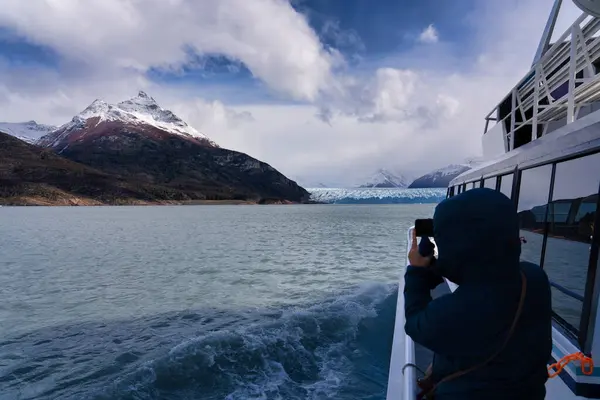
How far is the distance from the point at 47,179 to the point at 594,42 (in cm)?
18421

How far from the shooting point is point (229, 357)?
862 centimetres

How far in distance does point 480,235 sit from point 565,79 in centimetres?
1089

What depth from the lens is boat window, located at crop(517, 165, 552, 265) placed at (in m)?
4.33

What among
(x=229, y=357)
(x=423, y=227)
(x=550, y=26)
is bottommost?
(x=229, y=357)

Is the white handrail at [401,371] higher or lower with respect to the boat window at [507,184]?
lower

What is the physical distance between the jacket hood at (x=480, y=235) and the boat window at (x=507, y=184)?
3853 millimetres

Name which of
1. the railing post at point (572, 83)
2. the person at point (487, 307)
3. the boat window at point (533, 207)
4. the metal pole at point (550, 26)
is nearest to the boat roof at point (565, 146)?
the boat window at point (533, 207)

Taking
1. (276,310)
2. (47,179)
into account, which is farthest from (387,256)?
(47,179)

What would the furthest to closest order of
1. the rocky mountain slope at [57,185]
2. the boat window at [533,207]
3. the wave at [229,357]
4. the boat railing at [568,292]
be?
1. the rocky mountain slope at [57,185]
2. the wave at [229,357]
3. the boat window at [533,207]
4. the boat railing at [568,292]

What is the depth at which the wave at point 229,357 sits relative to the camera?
7.49 metres

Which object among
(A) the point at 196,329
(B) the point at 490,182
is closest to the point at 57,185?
(A) the point at 196,329

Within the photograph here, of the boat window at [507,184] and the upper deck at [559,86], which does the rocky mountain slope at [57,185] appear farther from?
the boat window at [507,184]

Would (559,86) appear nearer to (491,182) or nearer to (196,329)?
(491,182)

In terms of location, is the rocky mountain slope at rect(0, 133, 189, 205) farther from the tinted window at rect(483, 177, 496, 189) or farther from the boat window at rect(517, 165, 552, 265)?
the boat window at rect(517, 165, 552, 265)
